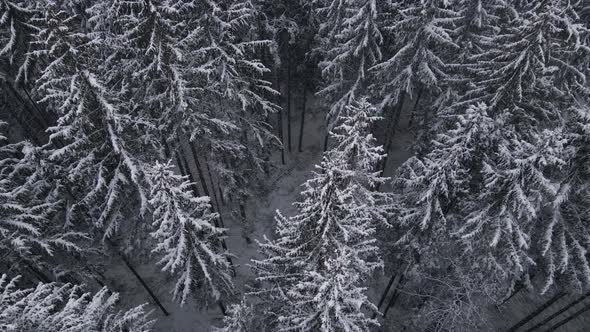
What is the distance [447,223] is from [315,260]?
6.83 m

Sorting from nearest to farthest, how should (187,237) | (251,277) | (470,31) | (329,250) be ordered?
(329,250), (187,237), (470,31), (251,277)

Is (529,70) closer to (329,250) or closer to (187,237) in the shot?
(329,250)

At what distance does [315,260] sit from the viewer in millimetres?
11445

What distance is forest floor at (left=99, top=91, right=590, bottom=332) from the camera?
21.9m

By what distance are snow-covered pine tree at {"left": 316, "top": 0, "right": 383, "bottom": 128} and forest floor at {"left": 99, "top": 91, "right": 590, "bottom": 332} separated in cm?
673

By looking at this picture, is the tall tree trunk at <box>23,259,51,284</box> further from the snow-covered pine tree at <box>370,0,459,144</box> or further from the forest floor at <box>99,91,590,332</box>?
the snow-covered pine tree at <box>370,0,459,144</box>

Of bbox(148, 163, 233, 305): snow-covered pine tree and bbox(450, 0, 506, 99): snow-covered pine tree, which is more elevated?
bbox(450, 0, 506, 99): snow-covered pine tree

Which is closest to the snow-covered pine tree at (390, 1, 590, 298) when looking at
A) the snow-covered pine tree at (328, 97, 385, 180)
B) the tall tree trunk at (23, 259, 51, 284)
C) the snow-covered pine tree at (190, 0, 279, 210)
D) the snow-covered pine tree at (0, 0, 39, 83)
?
the snow-covered pine tree at (328, 97, 385, 180)

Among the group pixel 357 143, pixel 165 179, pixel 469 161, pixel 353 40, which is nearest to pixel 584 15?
pixel 353 40

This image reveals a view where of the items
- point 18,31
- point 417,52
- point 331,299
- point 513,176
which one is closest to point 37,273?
point 18,31

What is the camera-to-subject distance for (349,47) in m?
19.7

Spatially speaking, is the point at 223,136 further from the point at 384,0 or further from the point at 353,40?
the point at 384,0

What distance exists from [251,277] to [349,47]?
1534 cm

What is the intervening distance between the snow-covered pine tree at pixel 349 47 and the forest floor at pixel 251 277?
673cm
